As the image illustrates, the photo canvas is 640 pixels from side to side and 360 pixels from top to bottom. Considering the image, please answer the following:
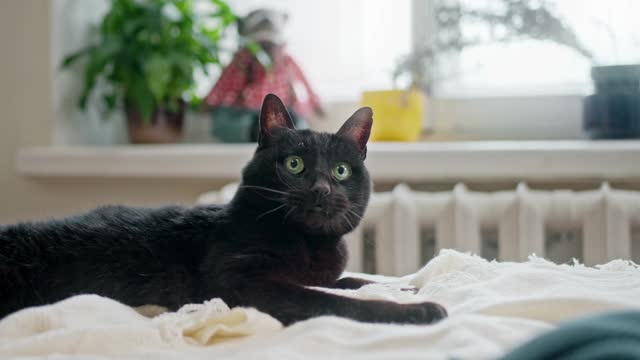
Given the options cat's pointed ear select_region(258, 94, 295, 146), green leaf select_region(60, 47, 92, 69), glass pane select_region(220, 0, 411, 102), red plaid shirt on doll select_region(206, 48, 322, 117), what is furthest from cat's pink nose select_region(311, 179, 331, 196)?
green leaf select_region(60, 47, 92, 69)

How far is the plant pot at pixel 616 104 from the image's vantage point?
1.41 metres

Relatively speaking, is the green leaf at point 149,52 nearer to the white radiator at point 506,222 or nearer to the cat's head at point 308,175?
the white radiator at point 506,222

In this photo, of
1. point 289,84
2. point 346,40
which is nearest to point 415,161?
point 289,84

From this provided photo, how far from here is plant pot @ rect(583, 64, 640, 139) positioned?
55.5 inches

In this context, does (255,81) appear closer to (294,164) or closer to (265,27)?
(265,27)

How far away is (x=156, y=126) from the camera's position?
173cm

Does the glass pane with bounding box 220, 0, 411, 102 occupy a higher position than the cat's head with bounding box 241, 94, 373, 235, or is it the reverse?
the glass pane with bounding box 220, 0, 411, 102

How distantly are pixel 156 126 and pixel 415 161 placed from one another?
76cm

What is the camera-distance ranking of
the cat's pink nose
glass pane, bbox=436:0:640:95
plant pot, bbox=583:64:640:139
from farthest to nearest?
glass pane, bbox=436:0:640:95
plant pot, bbox=583:64:640:139
the cat's pink nose

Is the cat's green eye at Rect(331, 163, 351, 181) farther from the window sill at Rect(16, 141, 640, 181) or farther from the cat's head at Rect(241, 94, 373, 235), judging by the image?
the window sill at Rect(16, 141, 640, 181)

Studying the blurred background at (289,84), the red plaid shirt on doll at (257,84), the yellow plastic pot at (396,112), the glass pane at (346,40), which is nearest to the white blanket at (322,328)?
the blurred background at (289,84)

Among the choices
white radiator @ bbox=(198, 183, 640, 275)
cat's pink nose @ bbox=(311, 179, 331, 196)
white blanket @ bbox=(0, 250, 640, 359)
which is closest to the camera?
white blanket @ bbox=(0, 250, 640, 359)

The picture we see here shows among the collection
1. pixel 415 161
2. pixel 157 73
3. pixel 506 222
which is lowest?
pixel 506 222

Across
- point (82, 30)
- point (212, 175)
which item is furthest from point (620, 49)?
point (82, 30)
